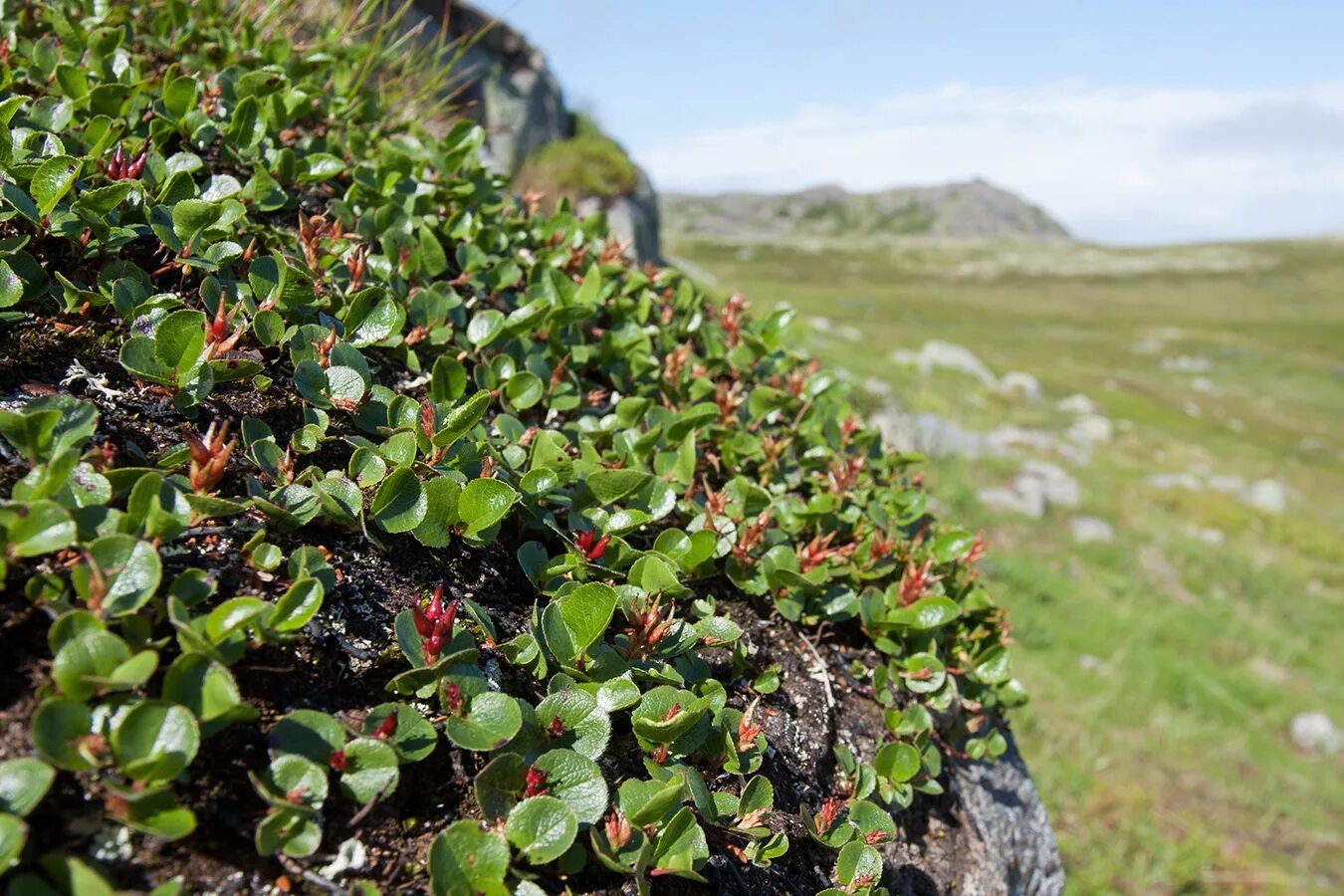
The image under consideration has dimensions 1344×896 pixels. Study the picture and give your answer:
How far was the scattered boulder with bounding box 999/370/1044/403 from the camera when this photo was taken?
38625 millimetres

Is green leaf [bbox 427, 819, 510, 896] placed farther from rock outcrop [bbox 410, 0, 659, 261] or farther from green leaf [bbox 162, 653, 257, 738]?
rock outcrop [bbox 410, 0, 659, 261]

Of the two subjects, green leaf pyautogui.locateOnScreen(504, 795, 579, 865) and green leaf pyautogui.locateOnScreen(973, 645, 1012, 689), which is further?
green leaf pyautogui.locateOnScreen(973, 645, 1012, 689)

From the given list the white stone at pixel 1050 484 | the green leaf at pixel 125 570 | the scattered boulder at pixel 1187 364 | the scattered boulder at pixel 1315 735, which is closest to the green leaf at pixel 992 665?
the green leaf at pixel 125 570

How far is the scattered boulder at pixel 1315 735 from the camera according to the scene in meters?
11.8

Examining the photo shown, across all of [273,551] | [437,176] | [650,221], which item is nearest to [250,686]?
[273,551]

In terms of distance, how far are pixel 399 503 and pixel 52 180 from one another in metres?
1.27

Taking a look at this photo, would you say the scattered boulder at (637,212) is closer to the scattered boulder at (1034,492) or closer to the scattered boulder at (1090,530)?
the scattered boulder at (1034,492)

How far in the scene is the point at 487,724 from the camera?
1.66 meters

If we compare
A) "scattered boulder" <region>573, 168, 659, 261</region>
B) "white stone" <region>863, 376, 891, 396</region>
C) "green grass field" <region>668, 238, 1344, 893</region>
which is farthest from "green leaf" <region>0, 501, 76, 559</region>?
"white stone" <region>863, 376, 891, 396</region>

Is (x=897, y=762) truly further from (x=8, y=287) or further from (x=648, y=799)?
(x=8, y=287)

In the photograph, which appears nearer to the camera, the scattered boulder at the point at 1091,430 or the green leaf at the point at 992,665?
the green leaf at the point at 992,665

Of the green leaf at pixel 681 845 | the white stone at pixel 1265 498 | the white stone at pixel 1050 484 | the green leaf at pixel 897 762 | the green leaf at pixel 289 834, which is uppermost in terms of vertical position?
the green leaf at pixel 289 834

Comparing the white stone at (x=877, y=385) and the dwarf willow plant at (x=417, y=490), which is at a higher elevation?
the dwarf willow plant at (x=417, y=490)

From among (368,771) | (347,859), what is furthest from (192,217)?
(347,859)
